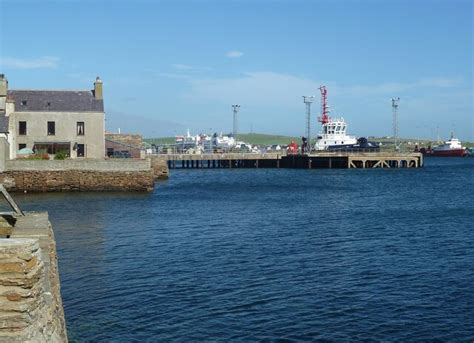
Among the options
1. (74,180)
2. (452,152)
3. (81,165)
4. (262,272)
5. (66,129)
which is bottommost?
(262,272)

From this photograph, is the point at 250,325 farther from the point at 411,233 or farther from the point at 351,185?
the point at 351,185

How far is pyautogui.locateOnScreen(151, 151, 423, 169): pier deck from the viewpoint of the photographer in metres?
104

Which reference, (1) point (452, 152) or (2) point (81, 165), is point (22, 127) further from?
(1) point (452, 152)

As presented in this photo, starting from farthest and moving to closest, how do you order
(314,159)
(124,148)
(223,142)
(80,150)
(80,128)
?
(223,142), (314,159), (124,148), (80,150), (80,128)

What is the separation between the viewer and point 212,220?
36500mm

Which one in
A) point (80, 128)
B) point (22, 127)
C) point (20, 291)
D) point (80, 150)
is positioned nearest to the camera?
point (20, 291)

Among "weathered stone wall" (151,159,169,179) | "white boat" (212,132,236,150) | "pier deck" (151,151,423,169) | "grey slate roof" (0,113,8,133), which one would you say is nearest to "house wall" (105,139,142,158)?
"weathered stone wall" (151,159,169,179)

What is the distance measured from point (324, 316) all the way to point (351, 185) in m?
A: 51.6

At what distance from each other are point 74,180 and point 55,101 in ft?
46.4

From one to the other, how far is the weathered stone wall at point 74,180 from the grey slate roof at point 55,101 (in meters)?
11.7

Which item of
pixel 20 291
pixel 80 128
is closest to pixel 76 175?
pixel 80 128

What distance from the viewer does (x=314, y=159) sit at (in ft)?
345

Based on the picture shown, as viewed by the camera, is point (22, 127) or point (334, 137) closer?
point (22, 127)

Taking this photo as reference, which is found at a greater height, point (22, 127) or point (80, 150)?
point (22, 127)
